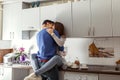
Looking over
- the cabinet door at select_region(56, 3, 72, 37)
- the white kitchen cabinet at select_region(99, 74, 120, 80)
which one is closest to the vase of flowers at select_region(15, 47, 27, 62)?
the cabinet door at select_region(56, 3, 72, 37)

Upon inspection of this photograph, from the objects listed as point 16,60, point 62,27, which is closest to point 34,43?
point 16,60

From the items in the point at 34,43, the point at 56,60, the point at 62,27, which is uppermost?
the point at 62,27

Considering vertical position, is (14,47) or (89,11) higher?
(89,11)

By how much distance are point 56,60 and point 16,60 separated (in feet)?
4.41

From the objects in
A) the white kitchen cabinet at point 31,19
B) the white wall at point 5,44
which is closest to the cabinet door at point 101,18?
the white kitchen cabinet at point 31,19

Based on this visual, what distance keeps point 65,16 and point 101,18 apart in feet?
2.11

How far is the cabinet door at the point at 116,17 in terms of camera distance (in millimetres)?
2994

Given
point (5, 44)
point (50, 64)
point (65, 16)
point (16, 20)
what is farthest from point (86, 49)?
point (5, 44)

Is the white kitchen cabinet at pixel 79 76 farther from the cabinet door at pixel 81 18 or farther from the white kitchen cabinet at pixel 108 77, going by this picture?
the cabinet door at pixel 81 18

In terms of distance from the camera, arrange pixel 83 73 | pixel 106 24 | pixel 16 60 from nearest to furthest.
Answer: pixel 83 73 < pixel 106 24 < pixel 16 60

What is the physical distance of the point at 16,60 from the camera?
3.92 metres

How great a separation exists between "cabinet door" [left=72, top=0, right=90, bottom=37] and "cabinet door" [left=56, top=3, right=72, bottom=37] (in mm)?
74

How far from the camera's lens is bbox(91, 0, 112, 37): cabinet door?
3.07 meters

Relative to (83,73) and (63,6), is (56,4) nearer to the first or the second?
(63,6)
